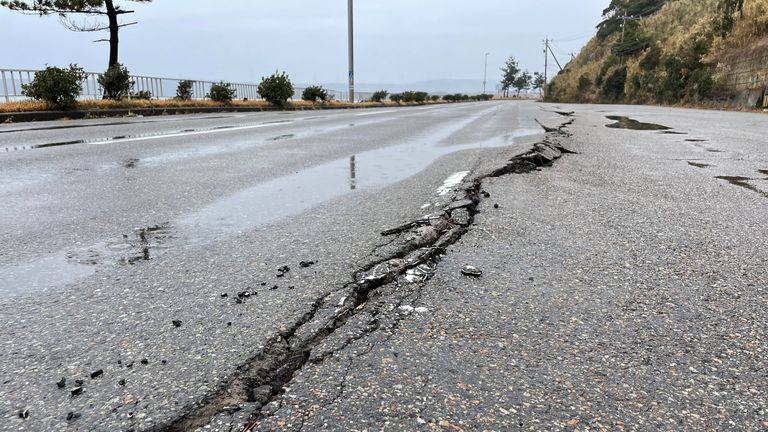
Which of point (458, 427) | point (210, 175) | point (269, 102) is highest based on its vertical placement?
point (269, 102)

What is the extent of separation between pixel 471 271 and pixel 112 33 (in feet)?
62.3

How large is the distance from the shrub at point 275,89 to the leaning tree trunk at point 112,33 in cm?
642

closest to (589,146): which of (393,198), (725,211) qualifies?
Result: (725,211)

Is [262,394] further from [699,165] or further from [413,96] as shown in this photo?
[413,96]

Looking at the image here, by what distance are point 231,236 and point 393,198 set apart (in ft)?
4.65

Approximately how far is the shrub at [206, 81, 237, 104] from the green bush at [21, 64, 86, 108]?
6.96 meters

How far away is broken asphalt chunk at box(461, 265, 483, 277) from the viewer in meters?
2.32

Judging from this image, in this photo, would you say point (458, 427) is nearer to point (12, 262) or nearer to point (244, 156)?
point (12, 262)

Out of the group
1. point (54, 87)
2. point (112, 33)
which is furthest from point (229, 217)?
point (112, 33)

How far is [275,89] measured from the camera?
74.2ft

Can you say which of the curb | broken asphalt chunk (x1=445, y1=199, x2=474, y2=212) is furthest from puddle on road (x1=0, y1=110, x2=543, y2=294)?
the curb

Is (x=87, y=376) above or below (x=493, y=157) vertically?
below

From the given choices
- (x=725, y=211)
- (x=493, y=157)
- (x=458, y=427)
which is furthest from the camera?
(x=493, y=157)

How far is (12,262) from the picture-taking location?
8.18 feet
